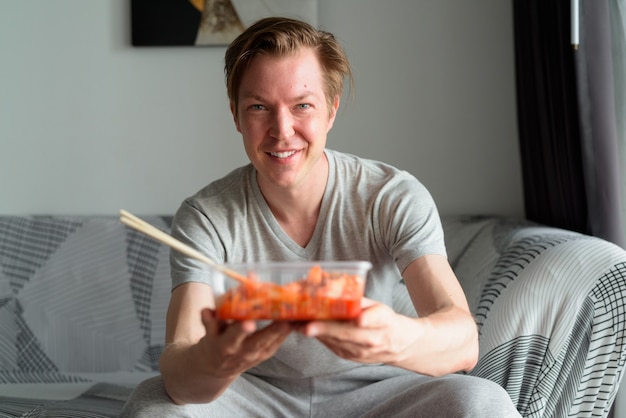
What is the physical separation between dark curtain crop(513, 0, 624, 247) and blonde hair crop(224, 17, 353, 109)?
0.74m

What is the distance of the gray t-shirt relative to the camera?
1.66m

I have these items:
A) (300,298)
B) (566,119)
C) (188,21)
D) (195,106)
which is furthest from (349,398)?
(188,21)

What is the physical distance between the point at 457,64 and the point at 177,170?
1.08 metres

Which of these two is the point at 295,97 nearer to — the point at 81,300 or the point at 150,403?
the point at 150,403

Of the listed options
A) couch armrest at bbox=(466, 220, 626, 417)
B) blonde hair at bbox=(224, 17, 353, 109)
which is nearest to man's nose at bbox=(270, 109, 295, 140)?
blonde hair at bbox=(224, 17, 353, 109)

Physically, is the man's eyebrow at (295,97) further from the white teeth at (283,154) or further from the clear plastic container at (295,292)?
the clear plastic container at (295,292)

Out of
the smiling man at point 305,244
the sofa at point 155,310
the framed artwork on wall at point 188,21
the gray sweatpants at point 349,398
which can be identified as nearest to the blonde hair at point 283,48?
the smiling man at point 305,244

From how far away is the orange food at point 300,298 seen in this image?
102cm

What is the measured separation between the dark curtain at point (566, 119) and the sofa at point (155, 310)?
12 cm

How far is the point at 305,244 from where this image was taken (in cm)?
174

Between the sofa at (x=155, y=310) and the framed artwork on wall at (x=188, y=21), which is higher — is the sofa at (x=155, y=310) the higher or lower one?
the lower one

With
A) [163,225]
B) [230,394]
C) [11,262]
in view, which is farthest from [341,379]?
[11,262]

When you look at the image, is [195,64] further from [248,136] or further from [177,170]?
[248,136]

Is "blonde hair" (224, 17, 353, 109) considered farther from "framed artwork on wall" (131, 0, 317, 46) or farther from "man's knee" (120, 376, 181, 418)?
"framed artwork on wall" (131, 0, 317, 46)
